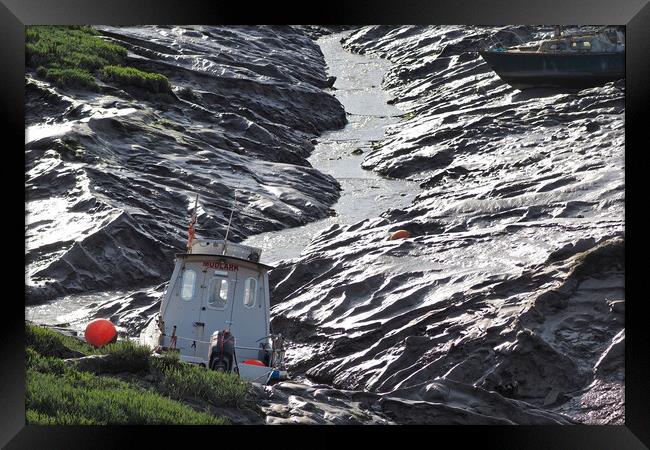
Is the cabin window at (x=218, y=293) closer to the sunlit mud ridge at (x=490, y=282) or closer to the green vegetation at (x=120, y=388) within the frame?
the sunlit mud ridge at (x=490, y=282)

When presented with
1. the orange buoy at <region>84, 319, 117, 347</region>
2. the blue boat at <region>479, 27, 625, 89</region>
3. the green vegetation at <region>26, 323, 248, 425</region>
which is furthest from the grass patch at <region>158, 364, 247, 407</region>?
the blue boat at <region>479, 27, 625, 89</region>

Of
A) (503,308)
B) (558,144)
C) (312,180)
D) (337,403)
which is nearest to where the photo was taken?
(337,403)

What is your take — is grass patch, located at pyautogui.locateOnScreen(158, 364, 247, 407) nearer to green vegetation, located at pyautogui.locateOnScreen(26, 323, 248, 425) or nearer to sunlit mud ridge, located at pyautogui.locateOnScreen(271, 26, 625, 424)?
green vegetation, located at pyautogui.locateOnScreen(26, 323, 248, 425)

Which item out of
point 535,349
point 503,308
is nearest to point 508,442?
point 535,349

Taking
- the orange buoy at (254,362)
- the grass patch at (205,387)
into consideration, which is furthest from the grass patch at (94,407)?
the orange buoy at (254,362)

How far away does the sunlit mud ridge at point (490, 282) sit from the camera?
17016 mm

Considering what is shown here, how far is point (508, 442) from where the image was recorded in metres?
13.1

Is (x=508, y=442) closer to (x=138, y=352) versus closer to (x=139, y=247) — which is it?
(x=138, y=352)

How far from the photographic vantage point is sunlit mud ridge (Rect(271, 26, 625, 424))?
1702cm

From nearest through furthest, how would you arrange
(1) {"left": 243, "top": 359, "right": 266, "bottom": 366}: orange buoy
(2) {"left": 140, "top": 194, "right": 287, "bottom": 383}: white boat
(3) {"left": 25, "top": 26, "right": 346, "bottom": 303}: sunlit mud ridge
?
1. (1) {"left": 243, "top": 359, "right": 266, "bottom": 366}: orange buoy
2. (2) {"left": 140, "top": 194, "right": 287, "bottom": 383}: white boat
3. (3) {"left": 25, "top": 26, "right": 346, "bottom": 303}: sunlit mud ridge

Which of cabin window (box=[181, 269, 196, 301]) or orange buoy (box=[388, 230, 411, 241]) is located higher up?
orange buoy (box=[388, 230, 411, 241])

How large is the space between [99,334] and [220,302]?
7.20ft

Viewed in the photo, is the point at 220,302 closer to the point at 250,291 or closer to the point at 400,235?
the point at 250,291

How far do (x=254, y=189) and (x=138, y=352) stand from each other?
1606 cm
